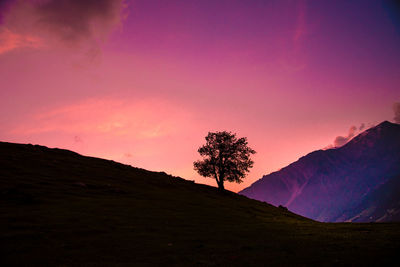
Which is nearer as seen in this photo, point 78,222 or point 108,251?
point 108,251

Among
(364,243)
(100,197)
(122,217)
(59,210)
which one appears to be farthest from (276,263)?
(100,197)

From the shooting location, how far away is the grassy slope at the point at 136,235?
20031 mm

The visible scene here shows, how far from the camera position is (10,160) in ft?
202

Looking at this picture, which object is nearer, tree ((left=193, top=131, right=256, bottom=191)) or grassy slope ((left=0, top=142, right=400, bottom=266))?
grassy slope ((left=0, top=142, right=400, bottom=266))

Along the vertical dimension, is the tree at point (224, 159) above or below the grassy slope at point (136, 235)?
above

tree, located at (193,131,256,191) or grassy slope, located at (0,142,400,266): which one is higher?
tree, located at (193,131,256,191)

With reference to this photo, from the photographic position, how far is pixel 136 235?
27.3m

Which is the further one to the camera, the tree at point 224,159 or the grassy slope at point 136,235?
the tree at point 224,159

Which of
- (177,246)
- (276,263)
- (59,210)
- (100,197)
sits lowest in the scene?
(276,263)

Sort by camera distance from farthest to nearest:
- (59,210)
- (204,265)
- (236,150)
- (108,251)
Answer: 1. (236,150)
2. (59,210)
3. (108,251)
4. (204,265)

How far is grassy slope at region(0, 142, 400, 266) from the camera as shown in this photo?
789 inches

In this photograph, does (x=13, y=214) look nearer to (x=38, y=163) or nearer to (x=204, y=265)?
(x=204, y=265)

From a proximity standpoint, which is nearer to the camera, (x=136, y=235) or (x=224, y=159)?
(x=136, y=235)

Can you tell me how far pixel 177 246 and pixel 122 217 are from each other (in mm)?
12833
